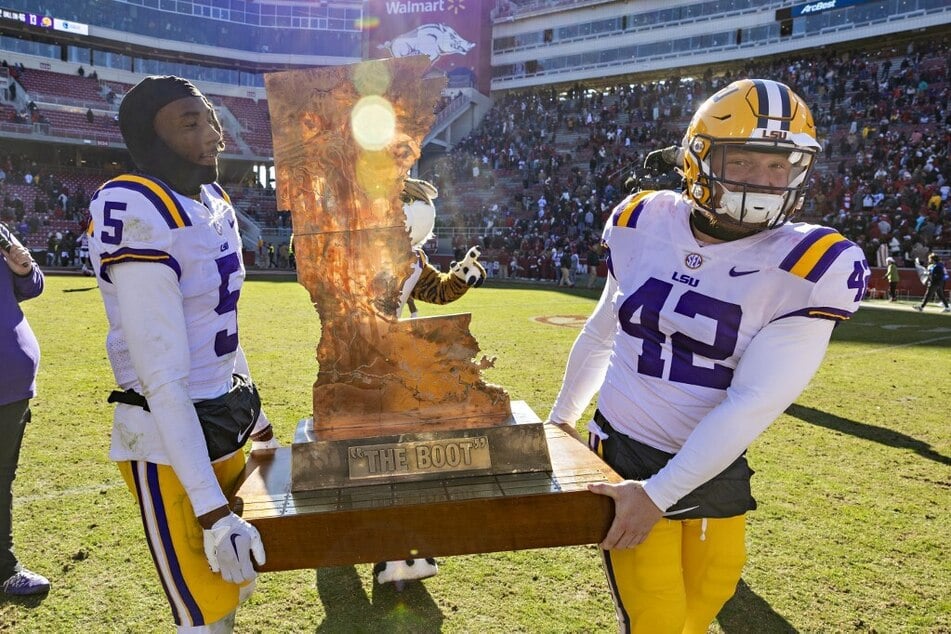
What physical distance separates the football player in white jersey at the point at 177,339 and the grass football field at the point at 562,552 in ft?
4.03

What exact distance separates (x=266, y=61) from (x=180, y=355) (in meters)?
43.4

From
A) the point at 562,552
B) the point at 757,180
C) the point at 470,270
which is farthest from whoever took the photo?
the point at 562,552

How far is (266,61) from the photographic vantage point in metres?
40.1

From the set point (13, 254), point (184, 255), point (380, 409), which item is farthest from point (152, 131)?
point (13, 254)

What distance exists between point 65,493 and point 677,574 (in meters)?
3.83

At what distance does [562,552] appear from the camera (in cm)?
355

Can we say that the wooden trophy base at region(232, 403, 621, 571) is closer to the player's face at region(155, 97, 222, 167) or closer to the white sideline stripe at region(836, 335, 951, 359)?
the player's face at region(155, 97, 222, 167)

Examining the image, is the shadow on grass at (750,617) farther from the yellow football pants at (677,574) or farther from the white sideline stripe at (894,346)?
the white sideline stripe at (894,346)

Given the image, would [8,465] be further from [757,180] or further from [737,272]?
[757,180]

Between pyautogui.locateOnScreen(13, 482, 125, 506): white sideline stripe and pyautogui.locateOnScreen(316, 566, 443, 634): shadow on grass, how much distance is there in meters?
1.81

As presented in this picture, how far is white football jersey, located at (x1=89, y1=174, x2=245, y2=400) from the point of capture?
1652mm

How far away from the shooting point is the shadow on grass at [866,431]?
5.07 metres

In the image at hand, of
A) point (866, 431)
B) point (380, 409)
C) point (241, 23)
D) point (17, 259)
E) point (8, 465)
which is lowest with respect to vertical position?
point (866, 431)

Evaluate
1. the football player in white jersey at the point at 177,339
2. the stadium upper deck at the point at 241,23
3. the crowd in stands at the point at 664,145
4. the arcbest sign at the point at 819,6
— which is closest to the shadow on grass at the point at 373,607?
the football player in white jersey at the point at 177,339
